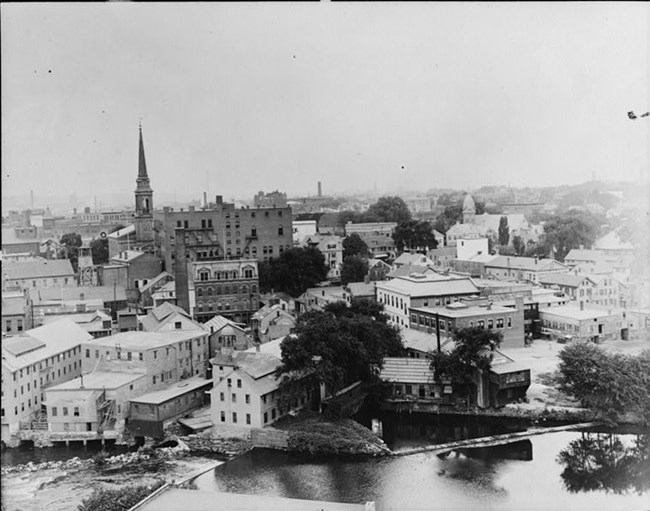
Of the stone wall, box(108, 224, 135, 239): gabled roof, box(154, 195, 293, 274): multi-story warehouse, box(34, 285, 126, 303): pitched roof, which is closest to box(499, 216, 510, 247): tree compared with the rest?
box(154, 195, 293, 274): multi-story warehouse

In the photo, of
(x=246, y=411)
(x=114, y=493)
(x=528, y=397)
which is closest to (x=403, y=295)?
(x=528, y=397)

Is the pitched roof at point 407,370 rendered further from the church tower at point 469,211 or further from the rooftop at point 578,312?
the church tower at point 469,211

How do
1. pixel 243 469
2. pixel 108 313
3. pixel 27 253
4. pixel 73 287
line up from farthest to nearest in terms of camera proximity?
pixel 27 253, pixel 73 287, pixel 108 313, pixel 243 469

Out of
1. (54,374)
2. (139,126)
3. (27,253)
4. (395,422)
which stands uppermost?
(139,126)

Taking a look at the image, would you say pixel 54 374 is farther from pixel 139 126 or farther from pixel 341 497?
pixel 341 497

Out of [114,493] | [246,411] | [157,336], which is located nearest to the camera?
[114,493]

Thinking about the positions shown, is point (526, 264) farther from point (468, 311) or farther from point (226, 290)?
point (226, 290)
